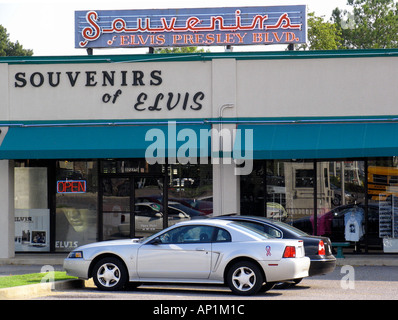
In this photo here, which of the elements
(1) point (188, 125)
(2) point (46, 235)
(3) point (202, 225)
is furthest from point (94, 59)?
(3) point (202, 225)

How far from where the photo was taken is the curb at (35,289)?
38.9 ft

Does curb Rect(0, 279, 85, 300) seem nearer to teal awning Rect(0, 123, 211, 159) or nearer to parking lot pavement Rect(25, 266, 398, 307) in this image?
parking lot pavement Rect(25, 266, 398, 307)

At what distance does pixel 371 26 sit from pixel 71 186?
5234 cm

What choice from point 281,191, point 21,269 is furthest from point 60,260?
point 281,191

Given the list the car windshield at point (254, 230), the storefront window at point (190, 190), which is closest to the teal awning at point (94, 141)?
the storefront window at point (190, 190)

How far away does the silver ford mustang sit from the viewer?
40.5 feet

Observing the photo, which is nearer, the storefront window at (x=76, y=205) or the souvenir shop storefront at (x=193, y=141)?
the souvenir shop storefront at (x=193, y=141)

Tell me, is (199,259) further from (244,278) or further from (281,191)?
(281,191)

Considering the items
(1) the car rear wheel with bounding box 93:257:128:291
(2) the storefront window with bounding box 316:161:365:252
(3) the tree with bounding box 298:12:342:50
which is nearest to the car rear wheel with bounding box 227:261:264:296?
(1) the car rear wheel with bounding box 93:257:128:291

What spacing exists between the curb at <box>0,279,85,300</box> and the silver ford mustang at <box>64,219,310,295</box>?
380 mm

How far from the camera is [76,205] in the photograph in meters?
20.2

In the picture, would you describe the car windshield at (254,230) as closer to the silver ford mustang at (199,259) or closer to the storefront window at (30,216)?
the silver ford mustang at (199,259)

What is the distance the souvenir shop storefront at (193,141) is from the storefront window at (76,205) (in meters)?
0.03
